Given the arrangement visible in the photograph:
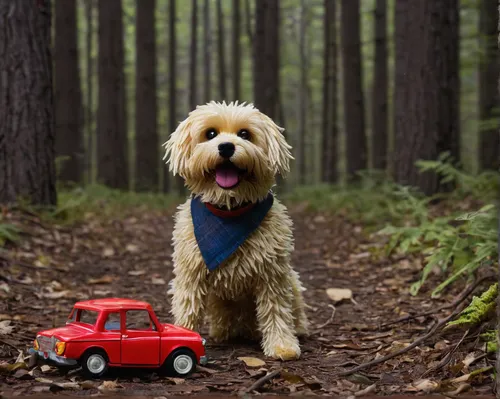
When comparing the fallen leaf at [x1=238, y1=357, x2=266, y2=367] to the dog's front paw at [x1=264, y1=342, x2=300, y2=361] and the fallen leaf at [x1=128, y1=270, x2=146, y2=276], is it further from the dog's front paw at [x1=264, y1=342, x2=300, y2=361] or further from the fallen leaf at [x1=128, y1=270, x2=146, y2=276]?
the fallen leaf at [x1=128, y1=270, x2=146, y2=276]

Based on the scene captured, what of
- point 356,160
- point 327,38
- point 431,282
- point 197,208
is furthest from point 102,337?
point 327,38

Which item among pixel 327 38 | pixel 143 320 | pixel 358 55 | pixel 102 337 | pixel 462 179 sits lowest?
pixel 143 320

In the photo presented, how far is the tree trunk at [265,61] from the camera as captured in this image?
18625mm

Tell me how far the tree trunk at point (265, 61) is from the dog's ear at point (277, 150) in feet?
46.2

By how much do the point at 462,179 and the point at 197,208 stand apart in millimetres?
5722

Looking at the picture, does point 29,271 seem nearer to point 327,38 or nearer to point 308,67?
point 327,38

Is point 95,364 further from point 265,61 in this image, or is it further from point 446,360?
point 265,61

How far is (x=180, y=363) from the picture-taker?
3436mm

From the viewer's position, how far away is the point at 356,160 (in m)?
Answer: 19.5

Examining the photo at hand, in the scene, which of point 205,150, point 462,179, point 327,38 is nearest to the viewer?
point 205,150

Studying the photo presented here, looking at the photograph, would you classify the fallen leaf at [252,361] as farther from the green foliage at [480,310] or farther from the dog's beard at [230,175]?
the green foliage at [480,310]

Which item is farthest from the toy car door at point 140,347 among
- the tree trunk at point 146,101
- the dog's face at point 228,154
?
the tree trunk at point 146,101

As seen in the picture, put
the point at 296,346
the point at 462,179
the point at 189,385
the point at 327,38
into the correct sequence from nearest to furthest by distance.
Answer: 1. the point at 189,385
2. the point at 296,346
3. the point at 462,179
4. the point at 327,38

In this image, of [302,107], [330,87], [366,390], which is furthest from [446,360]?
[302,107]
